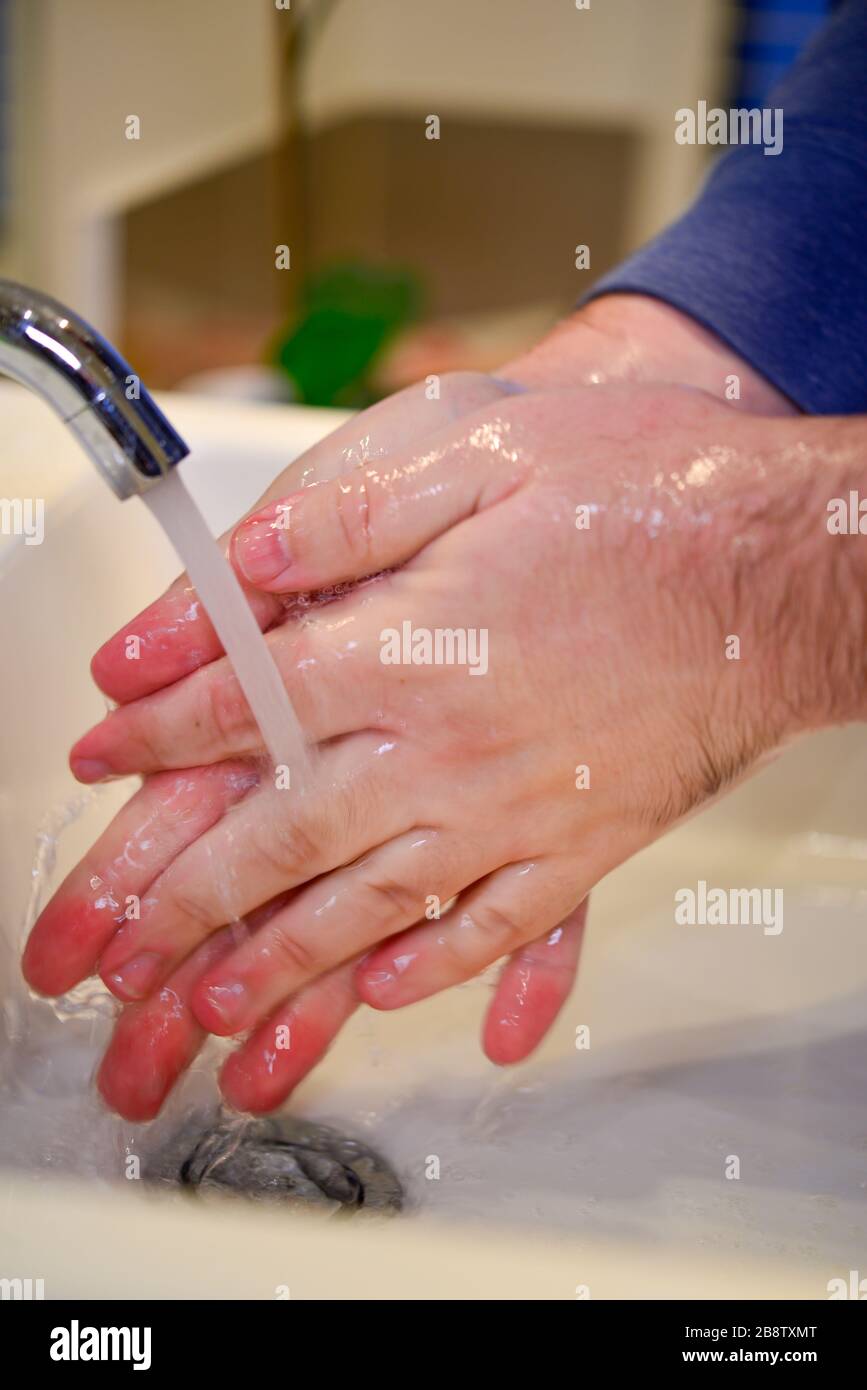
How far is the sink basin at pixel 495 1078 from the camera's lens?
291 mm

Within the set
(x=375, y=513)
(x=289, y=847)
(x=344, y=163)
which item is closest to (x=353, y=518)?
(x=375, y=513)

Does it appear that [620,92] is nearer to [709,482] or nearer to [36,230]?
[36,230]

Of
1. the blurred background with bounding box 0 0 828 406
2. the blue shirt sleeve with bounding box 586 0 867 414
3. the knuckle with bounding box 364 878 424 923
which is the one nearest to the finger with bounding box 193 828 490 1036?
the knuckle with bounding box 364 878 424 923

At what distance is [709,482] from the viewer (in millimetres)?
413

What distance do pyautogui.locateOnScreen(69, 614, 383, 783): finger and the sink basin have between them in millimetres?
66

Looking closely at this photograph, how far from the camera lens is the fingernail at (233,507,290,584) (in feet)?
1.43

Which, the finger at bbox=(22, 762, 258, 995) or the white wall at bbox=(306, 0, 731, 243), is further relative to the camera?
the white wall at bbox=(306, 0, 731, 243)

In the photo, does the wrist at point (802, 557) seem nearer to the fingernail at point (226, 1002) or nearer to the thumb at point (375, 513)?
the thumb at point (375, 513)

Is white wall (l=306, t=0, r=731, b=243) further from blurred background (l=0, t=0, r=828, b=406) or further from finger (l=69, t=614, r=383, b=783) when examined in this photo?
finger (l=69, t=614, r=383, b=783)

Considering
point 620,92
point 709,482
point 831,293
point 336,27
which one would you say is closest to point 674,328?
point 831,293

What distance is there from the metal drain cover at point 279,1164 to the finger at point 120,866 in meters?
0.07

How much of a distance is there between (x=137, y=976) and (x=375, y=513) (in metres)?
0.18

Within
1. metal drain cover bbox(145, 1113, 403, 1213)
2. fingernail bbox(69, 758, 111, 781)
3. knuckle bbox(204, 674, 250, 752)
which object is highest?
knuckle bbox(204, 674, 250, 752)

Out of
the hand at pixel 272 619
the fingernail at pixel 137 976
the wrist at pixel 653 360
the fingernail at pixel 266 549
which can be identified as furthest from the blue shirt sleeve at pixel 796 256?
the fingernail at pixel 137 976
